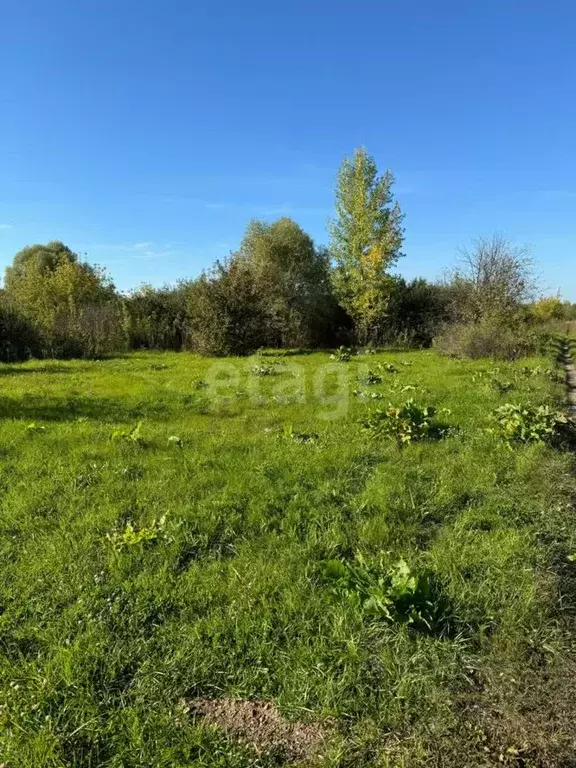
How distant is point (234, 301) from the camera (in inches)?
682

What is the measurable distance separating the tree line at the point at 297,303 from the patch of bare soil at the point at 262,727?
48.6 ft

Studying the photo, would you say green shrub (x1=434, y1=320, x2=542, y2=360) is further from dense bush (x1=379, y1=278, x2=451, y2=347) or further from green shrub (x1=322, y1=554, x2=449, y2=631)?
green shrub (x1=322, y1=554, x2=449, y2=631)

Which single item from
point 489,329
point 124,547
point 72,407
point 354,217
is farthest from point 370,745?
point 354,217

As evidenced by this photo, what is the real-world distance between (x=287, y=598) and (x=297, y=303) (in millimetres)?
20433

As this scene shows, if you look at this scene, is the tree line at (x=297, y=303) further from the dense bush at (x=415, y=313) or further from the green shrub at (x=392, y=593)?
the green shrub at (x=392, y=593)

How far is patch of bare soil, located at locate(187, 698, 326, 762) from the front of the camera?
208cm

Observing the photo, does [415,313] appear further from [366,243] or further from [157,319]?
[157,319]

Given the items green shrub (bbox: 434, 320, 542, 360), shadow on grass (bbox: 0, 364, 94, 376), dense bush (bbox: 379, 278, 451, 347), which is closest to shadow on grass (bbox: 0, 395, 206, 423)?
shadow on grass (bbox: 0, 364, 94, 376)

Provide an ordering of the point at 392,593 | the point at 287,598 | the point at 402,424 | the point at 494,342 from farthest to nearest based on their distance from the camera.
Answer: the point at 494,342 → the point at 402,424 → the point at 287,598 → the point at 392,593

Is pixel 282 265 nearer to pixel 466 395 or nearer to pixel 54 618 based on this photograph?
pixel 466 395

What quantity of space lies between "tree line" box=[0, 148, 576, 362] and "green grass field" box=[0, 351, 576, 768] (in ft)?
37.8

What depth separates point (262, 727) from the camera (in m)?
2.18

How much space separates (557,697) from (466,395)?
22.6 ft

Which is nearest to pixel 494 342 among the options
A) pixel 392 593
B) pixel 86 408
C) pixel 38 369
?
pixel 86 408
